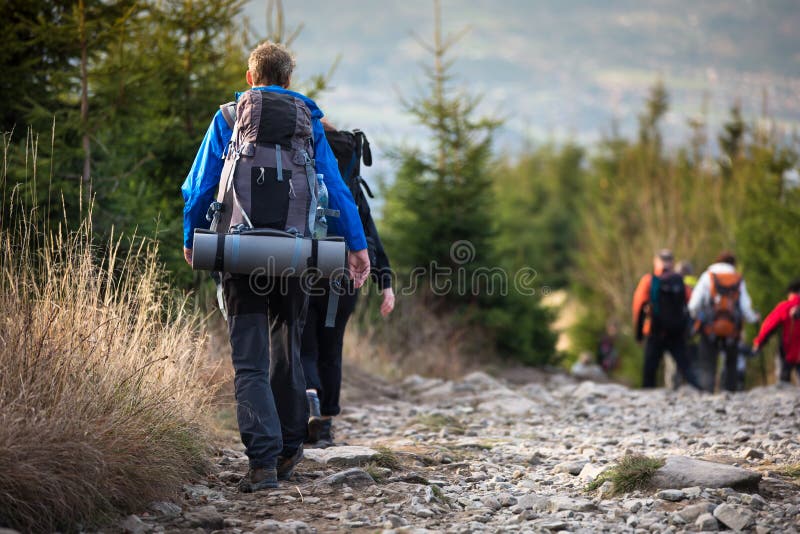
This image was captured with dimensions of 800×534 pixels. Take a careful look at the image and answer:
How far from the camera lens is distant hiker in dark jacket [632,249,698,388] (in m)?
12.3

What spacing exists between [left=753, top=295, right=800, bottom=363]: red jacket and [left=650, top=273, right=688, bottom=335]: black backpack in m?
1.47

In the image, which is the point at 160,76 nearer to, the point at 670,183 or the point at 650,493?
the point at 650,493

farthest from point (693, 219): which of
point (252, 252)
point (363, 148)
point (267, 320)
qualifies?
point (252, 252)

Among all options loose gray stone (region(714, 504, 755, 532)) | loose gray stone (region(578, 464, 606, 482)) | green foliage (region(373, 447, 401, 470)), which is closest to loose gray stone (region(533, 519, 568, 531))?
loose gray stone (region(714, 504, 755, 532))

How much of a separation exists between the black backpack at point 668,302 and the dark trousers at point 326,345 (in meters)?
7.02

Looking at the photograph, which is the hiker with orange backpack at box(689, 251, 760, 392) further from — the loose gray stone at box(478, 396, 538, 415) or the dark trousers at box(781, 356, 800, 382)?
the loose gray stone at box(478, 396, 538, 415)

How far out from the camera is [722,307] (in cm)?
1270

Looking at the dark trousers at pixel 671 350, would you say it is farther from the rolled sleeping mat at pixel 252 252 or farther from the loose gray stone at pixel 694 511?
the rolled sleeping mat at pixel 252 252

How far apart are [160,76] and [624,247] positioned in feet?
74.7

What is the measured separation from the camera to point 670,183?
28.9 m

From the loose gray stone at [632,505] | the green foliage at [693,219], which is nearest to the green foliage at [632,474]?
the loose gray stone at [632,505]

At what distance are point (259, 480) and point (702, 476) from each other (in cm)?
240

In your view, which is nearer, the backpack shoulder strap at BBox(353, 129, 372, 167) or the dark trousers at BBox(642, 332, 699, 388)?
the backpack shoulder strap at BBox(353, 129, 372, 167)

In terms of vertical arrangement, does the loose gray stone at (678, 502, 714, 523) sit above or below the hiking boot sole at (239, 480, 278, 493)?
above
